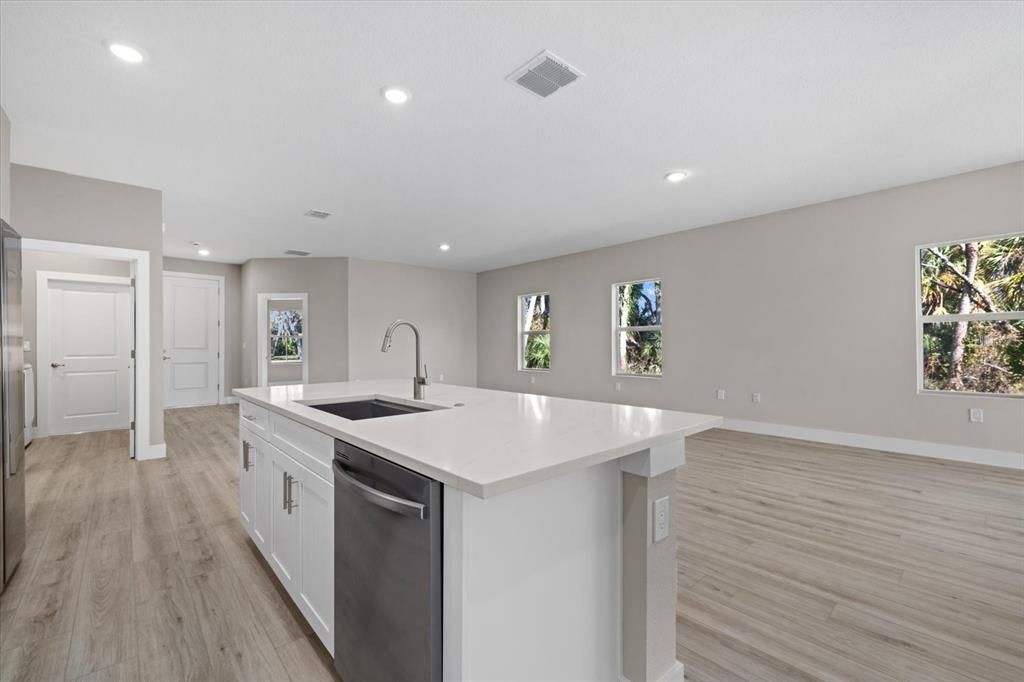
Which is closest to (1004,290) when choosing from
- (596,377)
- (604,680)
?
(596,377)

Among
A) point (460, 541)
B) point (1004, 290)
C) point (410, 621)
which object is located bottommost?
point (410, 621)

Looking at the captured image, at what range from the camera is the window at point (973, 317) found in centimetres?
394

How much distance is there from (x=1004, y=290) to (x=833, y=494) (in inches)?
105

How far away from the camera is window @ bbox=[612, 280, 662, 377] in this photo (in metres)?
6.54

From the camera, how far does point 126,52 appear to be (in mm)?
2299

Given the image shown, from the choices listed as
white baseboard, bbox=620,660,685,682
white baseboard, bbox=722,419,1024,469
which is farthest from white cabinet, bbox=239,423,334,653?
white baseboard, bbox=722,419,1024,469

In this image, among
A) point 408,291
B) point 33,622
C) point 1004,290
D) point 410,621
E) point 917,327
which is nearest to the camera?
point 410,621

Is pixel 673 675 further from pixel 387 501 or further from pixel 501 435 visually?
pixel 387 501

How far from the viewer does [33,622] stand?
183cm

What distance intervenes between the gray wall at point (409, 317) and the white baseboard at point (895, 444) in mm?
5122

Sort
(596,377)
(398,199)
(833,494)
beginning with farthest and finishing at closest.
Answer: (596,377), (398,199), (833,494)

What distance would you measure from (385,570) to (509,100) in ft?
8.70

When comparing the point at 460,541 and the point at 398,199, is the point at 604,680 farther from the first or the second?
the point at 398,199

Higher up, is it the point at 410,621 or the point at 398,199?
the point at 398,199
